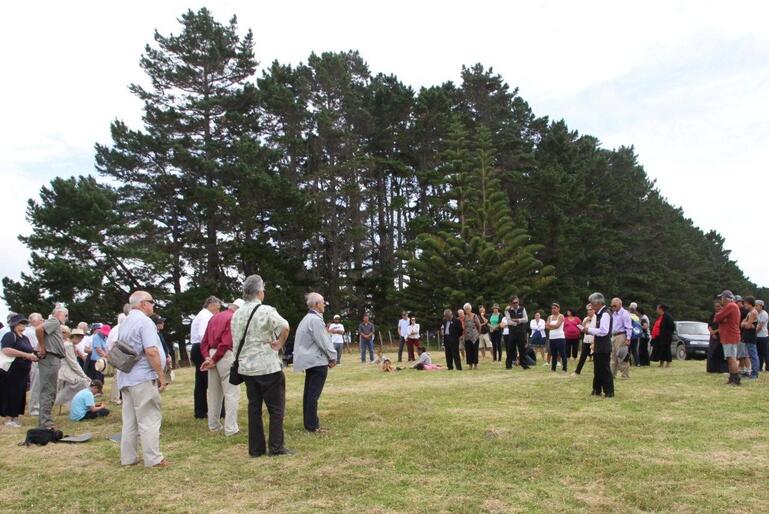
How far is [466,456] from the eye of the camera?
5723mm

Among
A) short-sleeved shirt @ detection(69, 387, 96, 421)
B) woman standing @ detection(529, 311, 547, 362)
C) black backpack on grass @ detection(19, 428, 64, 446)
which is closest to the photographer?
black backpack on grass @ detection(19, 428, 64, 446)

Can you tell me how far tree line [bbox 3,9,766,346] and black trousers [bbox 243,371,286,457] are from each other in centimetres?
2491

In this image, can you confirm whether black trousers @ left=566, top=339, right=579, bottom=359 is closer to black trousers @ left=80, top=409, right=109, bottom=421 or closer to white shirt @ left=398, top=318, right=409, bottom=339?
white shirt @ left=398, top=318, right=409, bottom=339

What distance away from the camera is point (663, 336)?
14.8 meters

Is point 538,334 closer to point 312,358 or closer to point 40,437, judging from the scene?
point 312,358

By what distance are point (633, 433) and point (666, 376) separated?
640cm

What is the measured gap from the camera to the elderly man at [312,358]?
7.12 metres

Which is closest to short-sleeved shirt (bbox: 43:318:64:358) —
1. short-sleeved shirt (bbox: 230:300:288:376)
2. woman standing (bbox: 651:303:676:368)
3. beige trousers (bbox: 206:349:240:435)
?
beige trousers (bbox: 206:349:240:435)

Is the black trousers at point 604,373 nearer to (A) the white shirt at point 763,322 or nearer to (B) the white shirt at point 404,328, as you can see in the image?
(A) the white shirt at point 763,322

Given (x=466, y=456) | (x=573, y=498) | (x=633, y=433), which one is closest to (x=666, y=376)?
(x=633, y=433)

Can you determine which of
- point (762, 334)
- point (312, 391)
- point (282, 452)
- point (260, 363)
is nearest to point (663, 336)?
point (762, 334)

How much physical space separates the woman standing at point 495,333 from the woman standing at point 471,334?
7.96ft

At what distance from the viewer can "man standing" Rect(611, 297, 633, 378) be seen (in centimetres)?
1081

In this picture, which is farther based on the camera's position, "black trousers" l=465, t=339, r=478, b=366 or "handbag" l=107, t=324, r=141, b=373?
"black trousers" l=465, t=339, r=478, b=366
